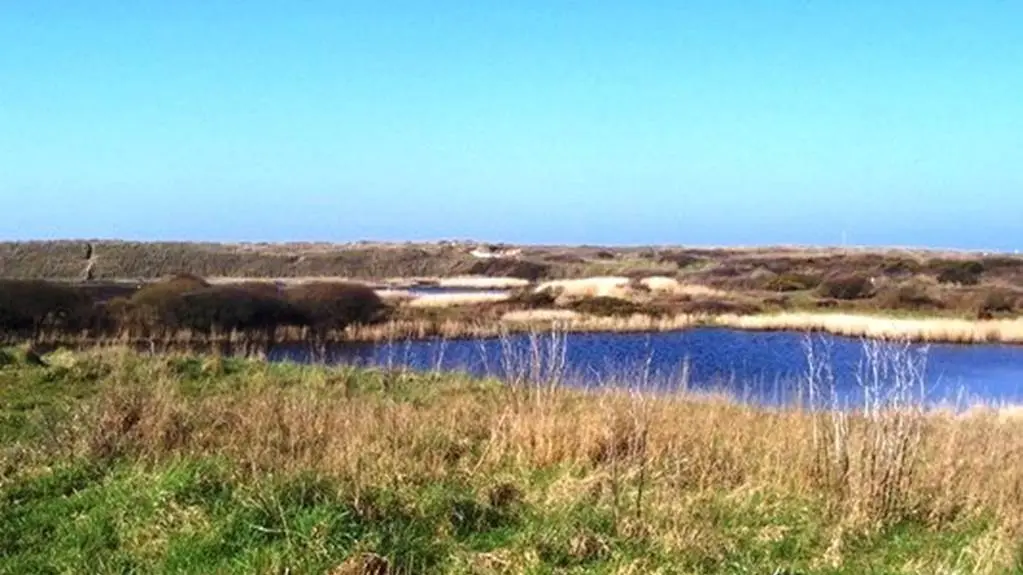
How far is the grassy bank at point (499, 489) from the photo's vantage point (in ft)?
19.0

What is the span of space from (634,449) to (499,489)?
119 cm

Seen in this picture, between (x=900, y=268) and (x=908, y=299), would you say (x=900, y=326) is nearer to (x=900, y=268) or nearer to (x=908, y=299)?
(x=908, y=299)

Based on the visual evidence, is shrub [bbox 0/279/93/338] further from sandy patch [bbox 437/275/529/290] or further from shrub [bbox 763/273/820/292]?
shrub [bbox 763/273/820/292]

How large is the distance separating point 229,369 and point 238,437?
7733 millimetres

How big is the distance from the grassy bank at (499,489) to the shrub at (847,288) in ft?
125

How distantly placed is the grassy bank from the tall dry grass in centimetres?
3

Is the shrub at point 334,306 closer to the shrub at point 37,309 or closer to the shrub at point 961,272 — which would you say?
the shrub at point 37,309

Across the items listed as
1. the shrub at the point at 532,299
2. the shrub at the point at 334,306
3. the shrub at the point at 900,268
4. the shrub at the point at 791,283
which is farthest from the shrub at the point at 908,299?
the shrub at the point at 334,306

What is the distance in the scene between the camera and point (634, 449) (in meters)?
8.00

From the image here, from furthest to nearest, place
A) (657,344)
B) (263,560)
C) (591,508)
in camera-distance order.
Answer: (657,344) < (591,508) < (263,560)

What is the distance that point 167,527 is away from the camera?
612 centimetres

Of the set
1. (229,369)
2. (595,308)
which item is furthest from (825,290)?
(229,369)

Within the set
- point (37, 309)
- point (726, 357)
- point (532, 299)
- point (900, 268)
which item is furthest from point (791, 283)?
point (37, 309)

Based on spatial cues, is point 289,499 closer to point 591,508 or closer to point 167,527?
point 167,527
